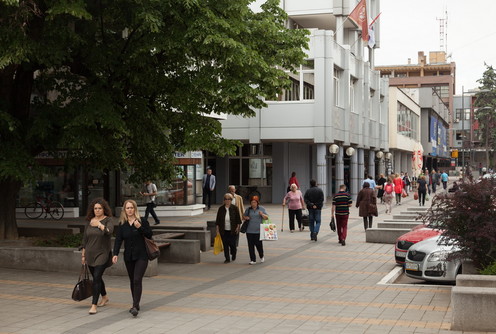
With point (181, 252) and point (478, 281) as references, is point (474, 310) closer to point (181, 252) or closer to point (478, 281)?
point (478, 281)

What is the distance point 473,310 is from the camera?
9.27 metres

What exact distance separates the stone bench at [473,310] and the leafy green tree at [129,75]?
22.9 feet

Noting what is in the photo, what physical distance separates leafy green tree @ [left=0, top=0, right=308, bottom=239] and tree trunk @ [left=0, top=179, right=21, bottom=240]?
0.08ft

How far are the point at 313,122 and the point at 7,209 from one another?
23.5m

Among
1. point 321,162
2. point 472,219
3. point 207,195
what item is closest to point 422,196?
point 321,162

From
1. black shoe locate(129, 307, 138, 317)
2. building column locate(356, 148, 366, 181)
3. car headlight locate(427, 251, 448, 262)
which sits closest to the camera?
black shoe locate(129, 307, 138, 317)

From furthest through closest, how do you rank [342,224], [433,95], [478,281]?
[433,95]
[342,224]
[478,281]

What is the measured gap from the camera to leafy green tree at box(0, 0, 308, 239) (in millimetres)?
14461

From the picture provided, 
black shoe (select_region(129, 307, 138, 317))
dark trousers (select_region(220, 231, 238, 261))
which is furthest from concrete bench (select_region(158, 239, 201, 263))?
black shoe (select_region(129, 307, 138, 317))

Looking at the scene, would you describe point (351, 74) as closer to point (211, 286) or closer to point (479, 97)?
point (211, 286)

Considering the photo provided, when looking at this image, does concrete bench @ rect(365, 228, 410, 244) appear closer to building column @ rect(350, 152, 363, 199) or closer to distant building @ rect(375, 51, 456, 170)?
building column @ rect(350, 152, 363, 199)

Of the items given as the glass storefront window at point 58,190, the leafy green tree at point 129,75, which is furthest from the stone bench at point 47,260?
the glass storefront window at point 58,190

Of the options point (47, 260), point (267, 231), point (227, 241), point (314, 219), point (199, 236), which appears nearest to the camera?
point (47, 260)

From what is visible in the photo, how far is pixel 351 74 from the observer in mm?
44625
